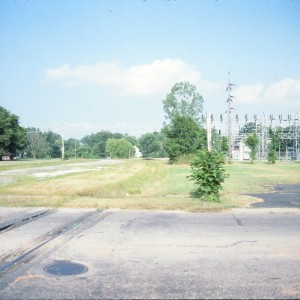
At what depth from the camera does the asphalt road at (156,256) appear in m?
4.46

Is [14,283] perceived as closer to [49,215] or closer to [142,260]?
[142,260]

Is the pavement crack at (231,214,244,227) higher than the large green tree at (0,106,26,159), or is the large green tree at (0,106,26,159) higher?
the large green tree at (0,106,26,159)

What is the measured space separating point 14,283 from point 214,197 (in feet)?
29.8

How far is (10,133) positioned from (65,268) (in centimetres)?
8081

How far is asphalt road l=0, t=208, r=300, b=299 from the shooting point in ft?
14.6

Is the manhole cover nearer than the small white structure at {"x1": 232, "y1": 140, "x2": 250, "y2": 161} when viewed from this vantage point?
Yes

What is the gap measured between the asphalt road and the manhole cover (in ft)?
0.31

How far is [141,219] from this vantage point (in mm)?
9422


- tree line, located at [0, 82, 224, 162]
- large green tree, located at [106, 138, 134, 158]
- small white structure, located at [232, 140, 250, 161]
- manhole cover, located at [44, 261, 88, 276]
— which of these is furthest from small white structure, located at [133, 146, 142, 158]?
manhole cover, located at [44, 261, 88, 276]

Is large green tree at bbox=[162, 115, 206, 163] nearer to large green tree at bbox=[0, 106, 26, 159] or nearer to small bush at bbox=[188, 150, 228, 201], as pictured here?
small bush at bbox=[188, 150, 228, 201]

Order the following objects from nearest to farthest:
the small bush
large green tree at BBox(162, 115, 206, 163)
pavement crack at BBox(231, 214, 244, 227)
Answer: pavement crack at BBox(231, 214, 244, 227), the small bush, large green tree at BBox(162, 115, 206, 163)

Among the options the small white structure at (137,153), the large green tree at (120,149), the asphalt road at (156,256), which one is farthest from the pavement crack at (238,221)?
the small white structure at (137,153)

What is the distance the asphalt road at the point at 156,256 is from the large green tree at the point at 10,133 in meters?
75.2

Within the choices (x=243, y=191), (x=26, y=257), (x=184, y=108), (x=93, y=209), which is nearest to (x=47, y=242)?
(x=26, y=257)
